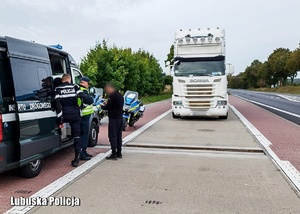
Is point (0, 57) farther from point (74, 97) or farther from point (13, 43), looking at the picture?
point (74, 97)

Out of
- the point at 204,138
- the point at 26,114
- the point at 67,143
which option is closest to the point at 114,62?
the point at 204,138

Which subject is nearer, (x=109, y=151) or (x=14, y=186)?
(x=14, y=186)

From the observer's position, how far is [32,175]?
5262mm

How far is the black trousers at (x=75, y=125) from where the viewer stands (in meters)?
5.83

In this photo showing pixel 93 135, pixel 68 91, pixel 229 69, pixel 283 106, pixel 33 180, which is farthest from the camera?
pixel 283 106

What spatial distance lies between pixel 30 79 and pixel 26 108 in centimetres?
56

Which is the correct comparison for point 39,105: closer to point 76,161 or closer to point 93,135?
point 76,161

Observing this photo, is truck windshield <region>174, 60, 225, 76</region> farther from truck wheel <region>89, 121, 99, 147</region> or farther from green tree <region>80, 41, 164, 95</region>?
truck wheel <region>89, 121, 99, 147</region>

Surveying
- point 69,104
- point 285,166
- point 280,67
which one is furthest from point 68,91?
point 280,67

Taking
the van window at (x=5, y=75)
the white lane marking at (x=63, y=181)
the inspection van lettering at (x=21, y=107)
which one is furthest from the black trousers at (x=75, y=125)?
the van window at (x=5, y=75)

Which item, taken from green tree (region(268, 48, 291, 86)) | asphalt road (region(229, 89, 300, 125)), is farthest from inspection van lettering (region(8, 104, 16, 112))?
green tree (region(268, 48, 291, 86))

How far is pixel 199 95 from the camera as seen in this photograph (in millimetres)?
13086

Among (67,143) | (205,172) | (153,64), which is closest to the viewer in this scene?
(205,172)

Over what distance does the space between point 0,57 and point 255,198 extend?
450cm
